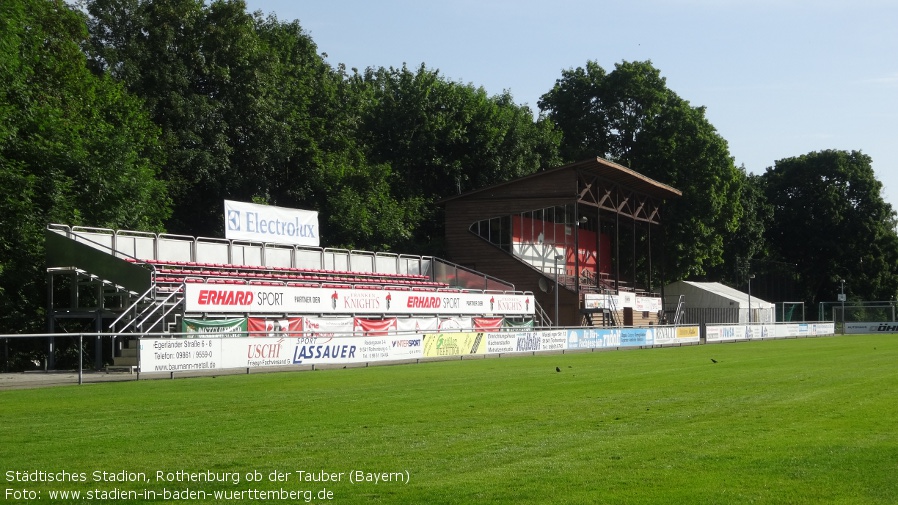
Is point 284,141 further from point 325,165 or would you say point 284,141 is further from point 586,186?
point 586,186

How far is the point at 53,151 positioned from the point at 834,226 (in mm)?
82068

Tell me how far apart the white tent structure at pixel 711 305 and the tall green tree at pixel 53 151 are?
4348 cm

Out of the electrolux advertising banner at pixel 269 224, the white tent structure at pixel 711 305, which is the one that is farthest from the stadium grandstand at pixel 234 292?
the white tent structure at pixel 711 305

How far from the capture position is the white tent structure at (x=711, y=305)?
249 ft

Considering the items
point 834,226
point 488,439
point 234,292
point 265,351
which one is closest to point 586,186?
point 234,292

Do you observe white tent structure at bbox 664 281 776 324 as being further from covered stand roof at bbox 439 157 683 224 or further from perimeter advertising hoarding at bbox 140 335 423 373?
perimeter advertising hoarding at bbox 140 335 423 373

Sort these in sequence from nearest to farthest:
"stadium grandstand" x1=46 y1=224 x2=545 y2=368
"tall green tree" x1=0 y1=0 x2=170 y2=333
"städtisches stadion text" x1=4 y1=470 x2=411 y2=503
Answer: "städtisches stadion text" x1=4 y1=470 x2=411 y2=503
"stadium grandstand" x1=46 y1=224 x2=545 y2=368
"tall green tree" x1=0 y1=0 x2=170 y2=333

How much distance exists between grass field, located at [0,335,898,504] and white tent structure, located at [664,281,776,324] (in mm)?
54637

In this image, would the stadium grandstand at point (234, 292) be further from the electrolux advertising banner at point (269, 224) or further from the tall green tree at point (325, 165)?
the tall green tree at point (325, 165)

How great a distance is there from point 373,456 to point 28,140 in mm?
34358

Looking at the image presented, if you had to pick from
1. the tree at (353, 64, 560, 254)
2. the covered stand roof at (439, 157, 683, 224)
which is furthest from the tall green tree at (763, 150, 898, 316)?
the tree at (353, 64, 560, 254)

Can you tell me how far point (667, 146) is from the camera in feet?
250

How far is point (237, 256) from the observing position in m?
41.9

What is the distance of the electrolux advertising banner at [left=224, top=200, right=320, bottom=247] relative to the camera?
42312mm
